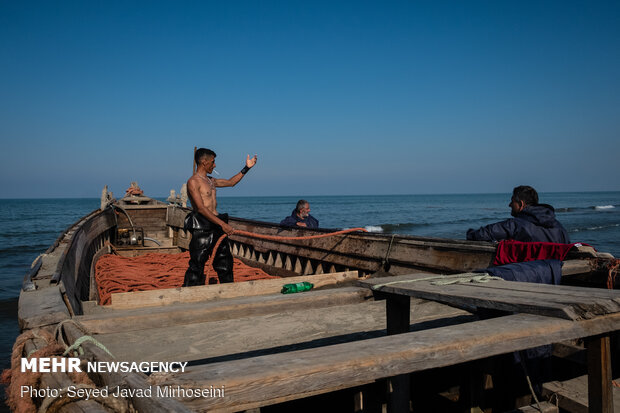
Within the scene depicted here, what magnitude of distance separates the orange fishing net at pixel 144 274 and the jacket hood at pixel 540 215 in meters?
3.67

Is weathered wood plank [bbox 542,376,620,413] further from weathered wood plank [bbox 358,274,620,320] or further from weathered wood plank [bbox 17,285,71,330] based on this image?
weathered wood plank [bbox 17,285,71,330]

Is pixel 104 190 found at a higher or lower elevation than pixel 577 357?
higher

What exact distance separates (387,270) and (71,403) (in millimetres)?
4248

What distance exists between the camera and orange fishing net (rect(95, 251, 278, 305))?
5770 millimetres

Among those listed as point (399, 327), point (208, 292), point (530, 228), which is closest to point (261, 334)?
point (399, 327)

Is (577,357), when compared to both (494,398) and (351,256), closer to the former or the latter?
(494,398)

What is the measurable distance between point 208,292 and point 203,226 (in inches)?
50.5

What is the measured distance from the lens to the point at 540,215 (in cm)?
410

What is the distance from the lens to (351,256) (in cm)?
595

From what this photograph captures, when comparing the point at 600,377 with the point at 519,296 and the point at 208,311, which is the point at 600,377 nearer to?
the point at 519,296

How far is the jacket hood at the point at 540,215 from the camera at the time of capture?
4.08 meters

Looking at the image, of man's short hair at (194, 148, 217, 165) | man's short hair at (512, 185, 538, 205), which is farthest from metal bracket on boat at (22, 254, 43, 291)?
man's short hair at (512, 185, 538, 205)

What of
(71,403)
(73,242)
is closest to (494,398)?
(71,403)

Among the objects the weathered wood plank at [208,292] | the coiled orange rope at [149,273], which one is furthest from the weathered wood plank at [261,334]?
the coiled orange rope at [149,273]
